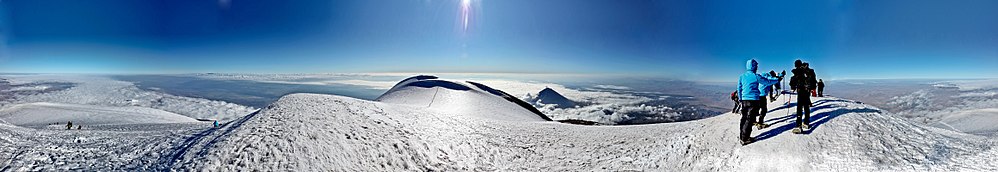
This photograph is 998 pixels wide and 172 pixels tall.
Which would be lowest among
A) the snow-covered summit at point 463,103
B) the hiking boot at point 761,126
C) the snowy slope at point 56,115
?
the snowy slope at point 56,115

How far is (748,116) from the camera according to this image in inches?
352


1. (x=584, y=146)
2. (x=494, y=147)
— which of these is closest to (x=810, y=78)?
(x=584, y=146)

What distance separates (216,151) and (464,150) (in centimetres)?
632

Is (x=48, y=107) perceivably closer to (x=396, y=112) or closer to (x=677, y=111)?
(x=396, y=112)

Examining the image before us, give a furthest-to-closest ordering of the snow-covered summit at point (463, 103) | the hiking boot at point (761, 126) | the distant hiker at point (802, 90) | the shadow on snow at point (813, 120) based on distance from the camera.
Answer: the snow-covered summit at point (463, 103), the hiking boot at point (761, 126), the shadow on snow at point (813, 120), the distant hiker at point (802, 90)

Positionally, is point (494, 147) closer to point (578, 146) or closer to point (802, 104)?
point (578, 146)

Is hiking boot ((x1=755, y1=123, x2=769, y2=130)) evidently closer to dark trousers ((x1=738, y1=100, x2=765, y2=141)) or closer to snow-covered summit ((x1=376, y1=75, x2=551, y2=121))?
dark trousers ((x1=738, y1=100, x2=765, y2=141))

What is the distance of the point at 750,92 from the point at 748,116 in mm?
552

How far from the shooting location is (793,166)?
7.94 meters

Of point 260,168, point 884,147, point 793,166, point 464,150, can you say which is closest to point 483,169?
point 464,150

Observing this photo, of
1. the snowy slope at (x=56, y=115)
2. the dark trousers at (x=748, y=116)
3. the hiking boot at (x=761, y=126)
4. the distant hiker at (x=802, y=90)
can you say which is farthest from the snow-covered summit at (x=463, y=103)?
the snowy slope at (x=56, y=115)

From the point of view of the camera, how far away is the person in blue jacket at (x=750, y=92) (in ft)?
29.0

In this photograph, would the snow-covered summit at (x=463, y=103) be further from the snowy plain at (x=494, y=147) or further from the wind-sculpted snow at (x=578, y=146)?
the snowy plain at (x=494, y=147)

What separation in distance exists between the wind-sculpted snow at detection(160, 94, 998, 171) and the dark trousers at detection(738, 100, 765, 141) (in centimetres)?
30
